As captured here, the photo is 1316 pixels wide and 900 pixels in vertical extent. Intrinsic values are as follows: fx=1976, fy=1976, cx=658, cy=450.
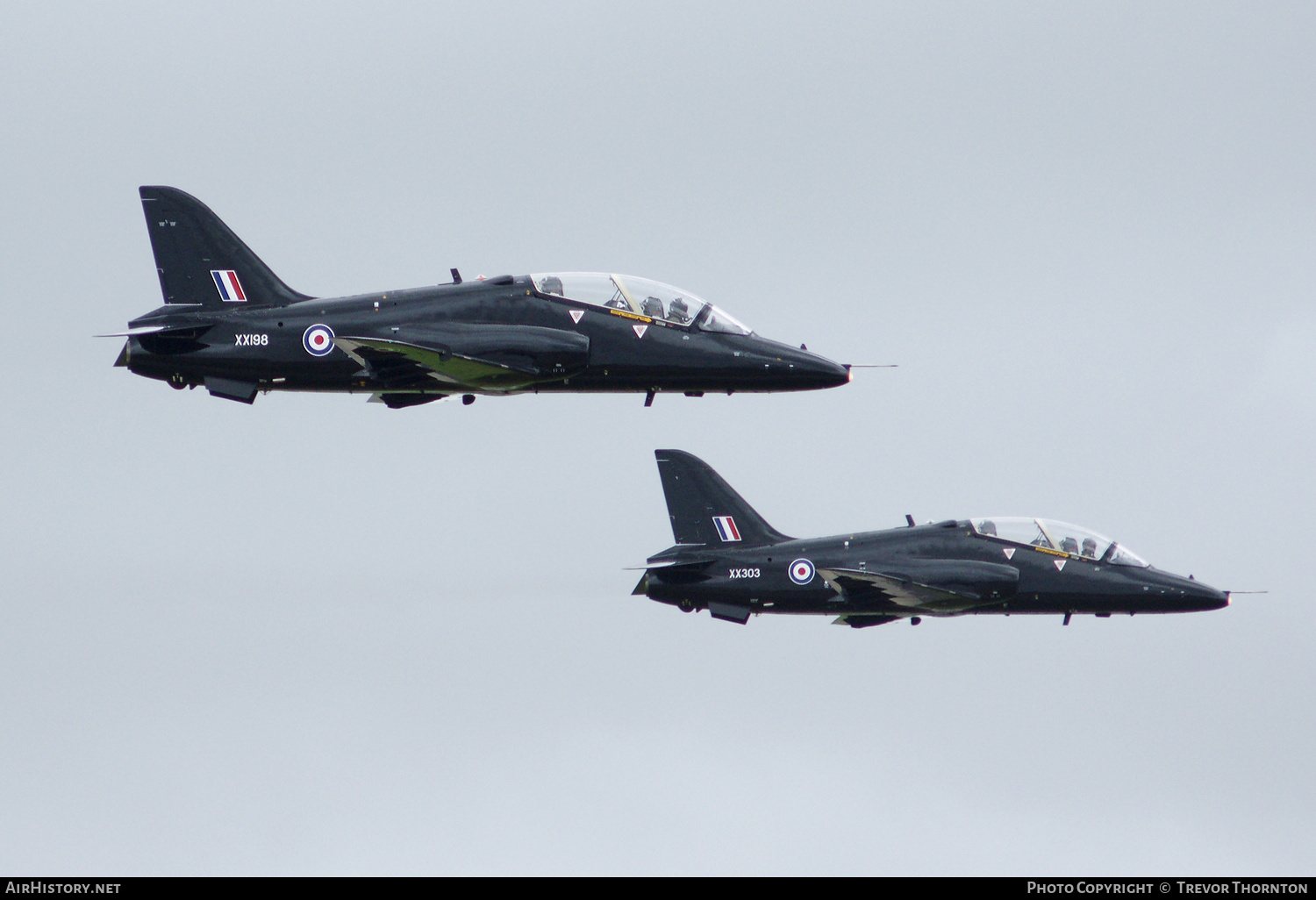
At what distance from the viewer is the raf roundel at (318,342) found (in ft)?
147

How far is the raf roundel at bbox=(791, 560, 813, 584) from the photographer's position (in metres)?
56.8

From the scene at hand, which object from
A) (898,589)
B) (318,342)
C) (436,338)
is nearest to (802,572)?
(898,589)

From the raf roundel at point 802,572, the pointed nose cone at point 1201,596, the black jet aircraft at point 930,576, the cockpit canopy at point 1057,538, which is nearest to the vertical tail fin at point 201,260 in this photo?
the black jet aircraft at point 930,576

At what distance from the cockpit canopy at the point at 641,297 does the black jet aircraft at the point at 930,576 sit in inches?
471

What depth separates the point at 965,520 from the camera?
58000 mm

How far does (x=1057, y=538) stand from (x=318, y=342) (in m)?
23.8

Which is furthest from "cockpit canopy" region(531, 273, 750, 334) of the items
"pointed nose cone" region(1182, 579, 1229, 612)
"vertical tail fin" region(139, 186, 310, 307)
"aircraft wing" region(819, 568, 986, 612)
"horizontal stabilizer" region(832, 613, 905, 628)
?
"pointed nose cone" region(1182, 579, 1229, 612)

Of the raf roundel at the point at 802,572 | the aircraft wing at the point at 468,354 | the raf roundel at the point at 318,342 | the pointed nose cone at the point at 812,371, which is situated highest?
the raf roundel at the point at 318,342

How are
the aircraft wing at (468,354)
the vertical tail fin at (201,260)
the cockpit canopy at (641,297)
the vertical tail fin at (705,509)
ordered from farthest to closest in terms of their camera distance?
1. the vertical tail fin at (705,509)
2. the vertical tail fin at (201,260)
3. the cockpit canopy at (641,297)
4. the aircraft wing at (468,354)

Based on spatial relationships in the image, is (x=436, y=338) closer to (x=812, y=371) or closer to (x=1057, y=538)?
(x=812, y=371)

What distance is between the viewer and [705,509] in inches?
2357

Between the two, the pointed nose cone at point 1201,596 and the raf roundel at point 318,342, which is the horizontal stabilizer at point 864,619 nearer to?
the pointed nose cone at point 1201,596
